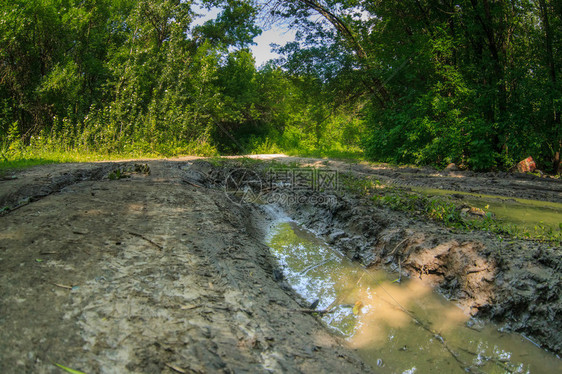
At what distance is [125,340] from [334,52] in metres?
13.6

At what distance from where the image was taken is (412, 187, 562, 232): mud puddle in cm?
423

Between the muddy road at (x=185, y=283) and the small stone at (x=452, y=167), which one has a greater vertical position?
the small stone at (x=452, y=167)

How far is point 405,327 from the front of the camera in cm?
237

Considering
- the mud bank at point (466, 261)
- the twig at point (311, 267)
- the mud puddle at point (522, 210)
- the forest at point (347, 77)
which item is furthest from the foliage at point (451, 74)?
the twig at point (311, 267)

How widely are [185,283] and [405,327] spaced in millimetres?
1706

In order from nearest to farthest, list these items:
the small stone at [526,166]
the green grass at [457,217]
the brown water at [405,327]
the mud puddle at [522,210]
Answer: the brown water at [405,327]
the green grass at [457,217]
the mud puddle at [522,210]
the small stone at [526,166]

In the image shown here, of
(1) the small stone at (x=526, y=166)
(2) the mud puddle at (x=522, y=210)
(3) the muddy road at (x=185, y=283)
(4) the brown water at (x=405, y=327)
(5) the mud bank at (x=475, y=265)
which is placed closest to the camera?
(3) the muddy road at (x=185, y=283)

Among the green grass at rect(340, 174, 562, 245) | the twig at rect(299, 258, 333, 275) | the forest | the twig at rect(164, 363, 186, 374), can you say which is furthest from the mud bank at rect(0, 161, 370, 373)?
the forest

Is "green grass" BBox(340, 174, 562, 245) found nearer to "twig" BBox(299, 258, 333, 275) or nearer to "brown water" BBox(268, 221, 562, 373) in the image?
"brown water" BBox(268, 221, 562, 373)

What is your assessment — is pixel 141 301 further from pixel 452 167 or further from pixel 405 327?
pixel 452 167

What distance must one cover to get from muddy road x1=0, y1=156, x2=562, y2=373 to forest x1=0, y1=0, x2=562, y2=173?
6153 mm

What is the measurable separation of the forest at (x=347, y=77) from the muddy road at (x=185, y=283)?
615 centimetres

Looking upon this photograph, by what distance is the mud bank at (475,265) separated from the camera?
2271mm

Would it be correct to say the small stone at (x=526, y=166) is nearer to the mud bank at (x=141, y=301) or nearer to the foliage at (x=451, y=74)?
the foliage at (x=451, y=74)
